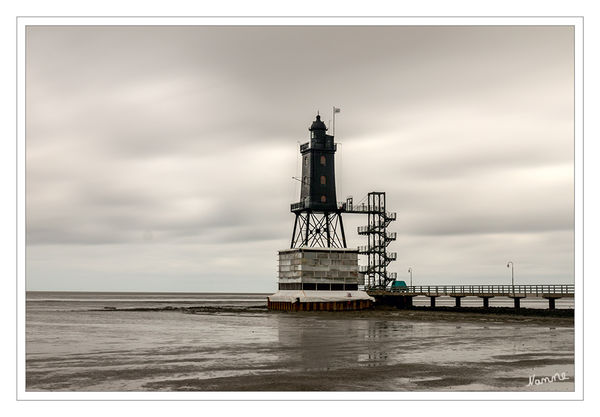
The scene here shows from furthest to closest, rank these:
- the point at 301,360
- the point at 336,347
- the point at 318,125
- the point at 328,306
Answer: the point at 318,125, the point at 328,306, the point at 336,347, the point at 301,360

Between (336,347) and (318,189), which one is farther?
(318,189)

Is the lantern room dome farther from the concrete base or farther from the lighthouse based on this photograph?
the concrete base

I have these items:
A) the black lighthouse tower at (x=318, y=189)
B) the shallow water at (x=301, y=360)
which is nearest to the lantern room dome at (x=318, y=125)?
the black lighthouse tower at (x=318, y=189)

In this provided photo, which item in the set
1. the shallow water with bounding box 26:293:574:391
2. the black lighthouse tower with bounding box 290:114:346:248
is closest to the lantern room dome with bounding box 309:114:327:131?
the black lighthouse tower with bounding box 290:114:346:248

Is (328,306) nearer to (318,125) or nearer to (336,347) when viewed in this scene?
(318,125)

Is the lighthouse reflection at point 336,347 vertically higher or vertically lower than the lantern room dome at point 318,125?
lower

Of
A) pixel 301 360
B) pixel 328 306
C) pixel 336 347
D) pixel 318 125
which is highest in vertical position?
pixel 318 125

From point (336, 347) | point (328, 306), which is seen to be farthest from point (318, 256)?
point (336, 347)

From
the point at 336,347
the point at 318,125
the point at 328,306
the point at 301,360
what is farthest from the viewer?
the point at 318,125

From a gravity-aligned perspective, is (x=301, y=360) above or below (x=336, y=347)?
above

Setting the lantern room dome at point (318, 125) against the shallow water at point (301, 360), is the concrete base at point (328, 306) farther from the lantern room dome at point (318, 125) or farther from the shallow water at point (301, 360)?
the shallow water at point (301, 360)

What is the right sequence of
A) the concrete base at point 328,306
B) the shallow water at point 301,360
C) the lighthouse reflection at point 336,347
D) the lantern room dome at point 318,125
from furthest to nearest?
the lantern room dome at point 318,125 < the concrete base at point 328,306 < the lighthouse reflection at point 336,347 < the shallow water at point 301,360
